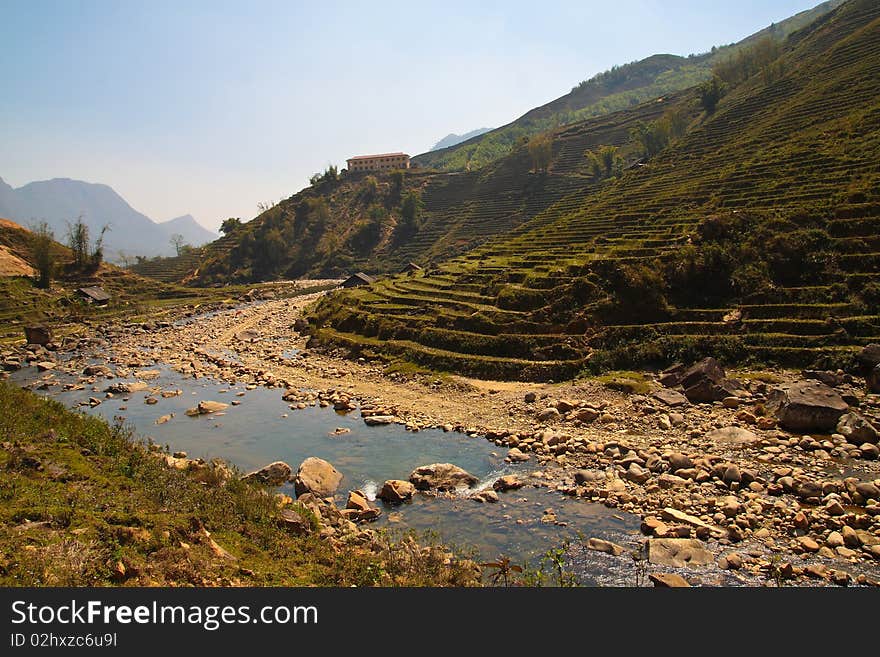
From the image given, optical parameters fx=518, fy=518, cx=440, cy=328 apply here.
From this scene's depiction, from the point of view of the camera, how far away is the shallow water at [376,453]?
1523cm

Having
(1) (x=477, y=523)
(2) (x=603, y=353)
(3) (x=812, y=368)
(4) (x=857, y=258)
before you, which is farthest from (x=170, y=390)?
(4) (x=857, y=258)

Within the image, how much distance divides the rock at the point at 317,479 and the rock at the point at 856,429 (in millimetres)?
18861

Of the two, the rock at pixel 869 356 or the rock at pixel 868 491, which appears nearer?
the rock at pixel 868 491

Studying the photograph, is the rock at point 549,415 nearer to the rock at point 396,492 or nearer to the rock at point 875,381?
the rock at point 396,492

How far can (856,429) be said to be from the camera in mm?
18953

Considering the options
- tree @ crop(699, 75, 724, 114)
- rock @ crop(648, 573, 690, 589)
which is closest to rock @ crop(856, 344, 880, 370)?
rock @ crop(648, 573, 690, 589)

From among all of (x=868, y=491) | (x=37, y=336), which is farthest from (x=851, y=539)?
(x=37, y=336)

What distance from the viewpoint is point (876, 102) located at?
51906mm

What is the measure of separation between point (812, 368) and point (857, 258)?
9.91 m

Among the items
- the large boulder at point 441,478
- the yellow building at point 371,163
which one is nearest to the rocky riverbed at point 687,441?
the large boulder at point 441,478

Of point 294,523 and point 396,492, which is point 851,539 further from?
point 294,523

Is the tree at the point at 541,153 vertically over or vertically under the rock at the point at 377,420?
over

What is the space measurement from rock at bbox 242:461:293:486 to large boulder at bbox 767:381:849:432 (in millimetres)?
19419

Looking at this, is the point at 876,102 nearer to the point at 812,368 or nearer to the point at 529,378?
the point at 812,368
